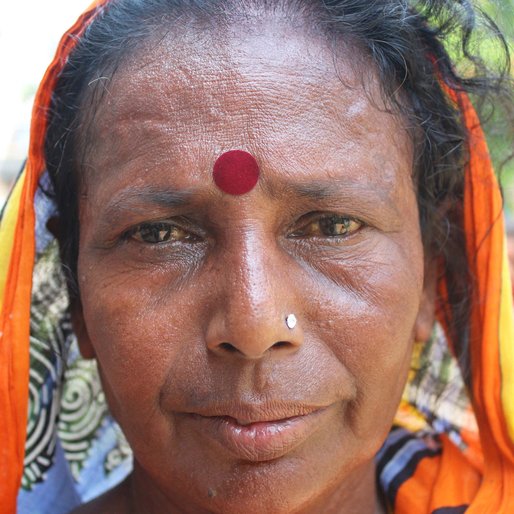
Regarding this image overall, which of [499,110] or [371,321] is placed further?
[499,110]

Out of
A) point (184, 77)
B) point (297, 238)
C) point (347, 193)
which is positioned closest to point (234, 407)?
point (297, 238)

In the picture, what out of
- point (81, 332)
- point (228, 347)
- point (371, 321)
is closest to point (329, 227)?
point (371, 321)

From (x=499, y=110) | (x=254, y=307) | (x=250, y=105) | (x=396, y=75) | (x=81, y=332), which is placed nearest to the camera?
(x=254, y=307)

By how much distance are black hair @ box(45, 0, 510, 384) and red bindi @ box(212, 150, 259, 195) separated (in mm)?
359

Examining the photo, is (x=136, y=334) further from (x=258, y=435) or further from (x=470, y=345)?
(x=470, y=345)

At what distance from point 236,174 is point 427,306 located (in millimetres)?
792

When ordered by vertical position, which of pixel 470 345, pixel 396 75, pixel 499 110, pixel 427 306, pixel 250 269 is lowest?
pixel 470 345

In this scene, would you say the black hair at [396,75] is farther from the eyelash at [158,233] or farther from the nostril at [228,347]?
the nostril at [228,347]

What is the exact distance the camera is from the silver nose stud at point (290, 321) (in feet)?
5.20

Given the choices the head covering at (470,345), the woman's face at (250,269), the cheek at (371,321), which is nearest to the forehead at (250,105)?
→ the woman's face at (250,269)

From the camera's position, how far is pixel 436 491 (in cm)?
211

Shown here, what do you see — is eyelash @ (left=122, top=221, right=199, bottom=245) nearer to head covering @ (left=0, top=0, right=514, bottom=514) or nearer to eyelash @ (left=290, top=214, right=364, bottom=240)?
eyelash @ (left=290, top=214, right=364, bottom=240)

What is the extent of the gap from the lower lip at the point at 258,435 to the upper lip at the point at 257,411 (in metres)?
0.01

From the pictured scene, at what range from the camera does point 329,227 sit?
1.77 m
